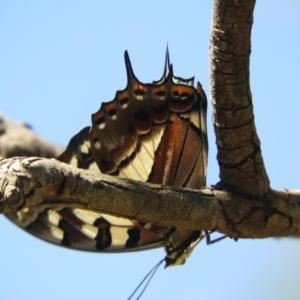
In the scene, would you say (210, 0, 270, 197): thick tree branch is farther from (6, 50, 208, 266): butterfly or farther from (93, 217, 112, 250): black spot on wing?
(93, 217, 112, 250): black spot on wing

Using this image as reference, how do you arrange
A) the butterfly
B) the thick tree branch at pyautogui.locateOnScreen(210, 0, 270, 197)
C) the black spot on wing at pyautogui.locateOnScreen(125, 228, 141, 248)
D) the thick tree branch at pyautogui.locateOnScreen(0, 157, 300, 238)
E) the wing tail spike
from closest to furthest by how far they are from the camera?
the thick tree branch at pyautogui.locateOnScreen(0, 157, 300, 238) → the thick tree branch at pyautogui.locateOnScreen(210, 0, 270, 197) → the wing tail spike → the butterfly → the black spot on wing at pyautogui.locateOnScreen(125, 228, 141, 248)

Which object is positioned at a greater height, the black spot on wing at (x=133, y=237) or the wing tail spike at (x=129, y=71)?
the wing tail spike at (x=129, y=71)

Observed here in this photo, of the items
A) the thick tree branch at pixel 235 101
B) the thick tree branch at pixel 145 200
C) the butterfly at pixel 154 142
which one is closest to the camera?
the thick tree branch at pixel 145 200

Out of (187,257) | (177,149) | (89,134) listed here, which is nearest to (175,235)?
(187,257)

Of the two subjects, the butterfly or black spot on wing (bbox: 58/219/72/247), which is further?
black spot on wing (bbox: 58/219/72/247)

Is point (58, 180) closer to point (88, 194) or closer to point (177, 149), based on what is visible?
point (88, 194)

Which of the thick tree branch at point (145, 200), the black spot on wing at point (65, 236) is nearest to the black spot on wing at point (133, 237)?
the black spot on wing at point (65, 236)

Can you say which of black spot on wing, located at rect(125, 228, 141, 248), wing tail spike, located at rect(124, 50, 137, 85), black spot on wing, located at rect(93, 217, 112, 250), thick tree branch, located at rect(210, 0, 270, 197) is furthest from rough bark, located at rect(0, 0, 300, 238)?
black spot on wing, located at rect(93, 217, 112, 250)

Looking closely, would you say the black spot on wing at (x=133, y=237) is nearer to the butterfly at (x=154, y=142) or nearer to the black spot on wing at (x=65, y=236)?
the butterfly at (x=154, y=142)
